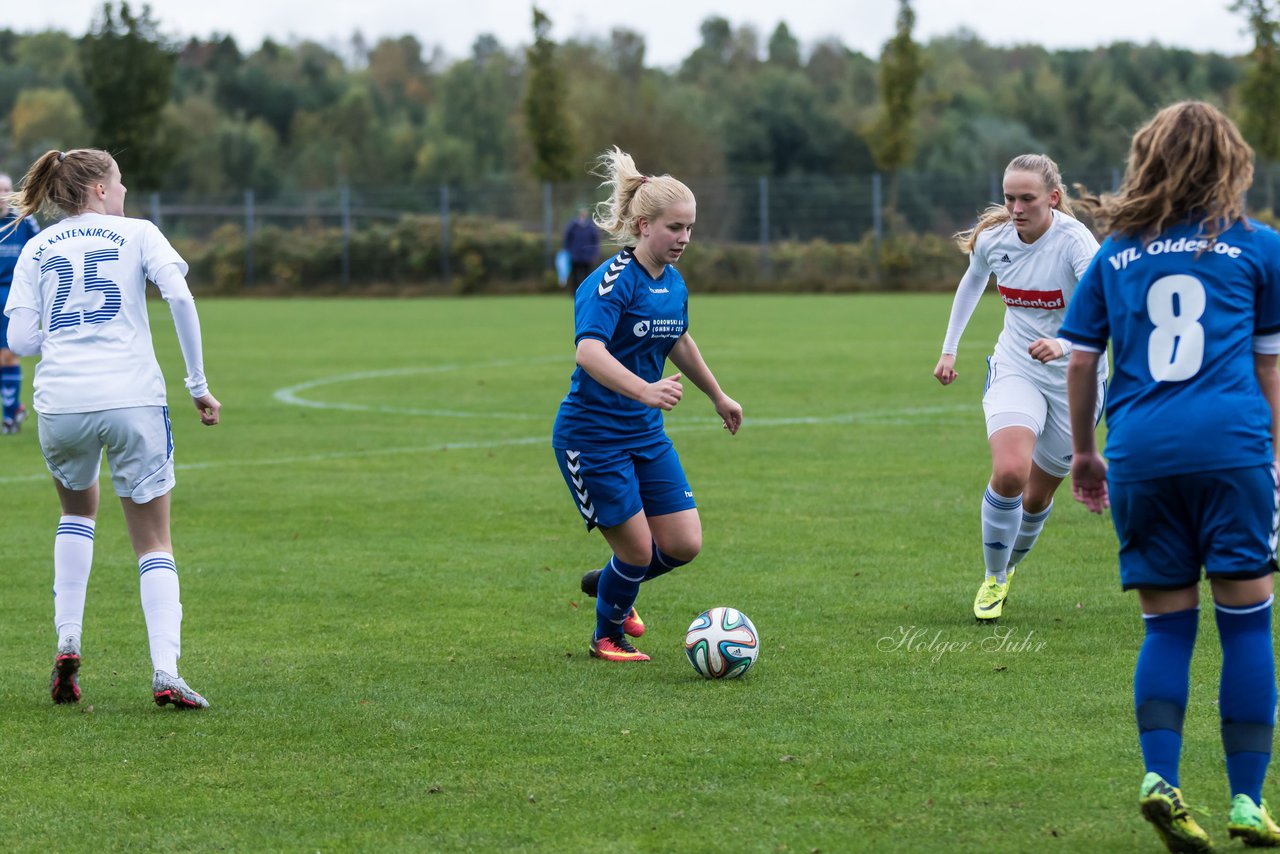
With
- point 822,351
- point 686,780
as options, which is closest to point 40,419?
point 686,780

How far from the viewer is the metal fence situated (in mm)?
41938

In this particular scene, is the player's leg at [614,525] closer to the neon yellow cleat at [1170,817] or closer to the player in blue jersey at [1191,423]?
the player in blue jersey at [1191,423]

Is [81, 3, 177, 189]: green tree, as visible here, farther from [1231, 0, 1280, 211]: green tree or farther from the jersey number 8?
the jersey number 8

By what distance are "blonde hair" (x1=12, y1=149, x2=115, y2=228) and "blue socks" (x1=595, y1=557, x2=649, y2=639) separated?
2.50m

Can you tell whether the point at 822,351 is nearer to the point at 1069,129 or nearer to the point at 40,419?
the point at 40,419

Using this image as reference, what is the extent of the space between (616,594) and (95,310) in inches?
90.9

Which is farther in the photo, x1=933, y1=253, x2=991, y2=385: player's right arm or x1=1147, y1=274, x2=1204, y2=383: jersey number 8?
x1=933, y1=253, x2=991, y2=385: player's right arm

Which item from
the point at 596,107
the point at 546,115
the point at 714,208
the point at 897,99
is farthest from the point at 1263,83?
the point at 596,107

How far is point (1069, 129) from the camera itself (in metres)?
Answer: 78.4

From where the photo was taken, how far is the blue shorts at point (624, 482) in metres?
6.25

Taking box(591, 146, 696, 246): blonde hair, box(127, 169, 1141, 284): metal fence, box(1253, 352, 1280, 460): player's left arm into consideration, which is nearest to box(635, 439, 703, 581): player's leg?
box(591, 146, 696, 246): blonde hair

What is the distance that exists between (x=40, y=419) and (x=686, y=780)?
2743 mm

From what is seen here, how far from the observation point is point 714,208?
4362 cm

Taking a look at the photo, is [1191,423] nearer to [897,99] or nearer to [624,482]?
[624,482]
